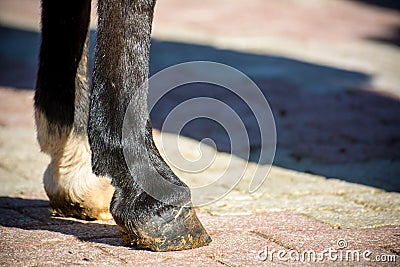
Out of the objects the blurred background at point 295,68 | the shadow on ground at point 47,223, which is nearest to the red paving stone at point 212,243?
the shadow on ground at point 47,223

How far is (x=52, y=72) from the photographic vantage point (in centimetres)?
249

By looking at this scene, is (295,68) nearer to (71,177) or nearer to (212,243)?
(71,177)

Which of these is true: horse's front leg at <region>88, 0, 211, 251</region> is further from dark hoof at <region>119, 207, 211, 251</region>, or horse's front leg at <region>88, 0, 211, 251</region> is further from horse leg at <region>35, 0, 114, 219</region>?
horse leg at <region>35, 0, 114, 219</region>

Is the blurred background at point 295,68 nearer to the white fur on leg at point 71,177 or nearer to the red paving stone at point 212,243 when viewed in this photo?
the white fur on leg at point 71,177

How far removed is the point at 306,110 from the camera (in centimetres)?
435

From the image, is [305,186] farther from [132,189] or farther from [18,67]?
[18,67]

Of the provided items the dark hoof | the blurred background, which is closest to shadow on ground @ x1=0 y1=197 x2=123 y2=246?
the dark hoof

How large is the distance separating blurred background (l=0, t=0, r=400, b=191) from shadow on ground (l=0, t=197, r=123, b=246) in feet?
2.42

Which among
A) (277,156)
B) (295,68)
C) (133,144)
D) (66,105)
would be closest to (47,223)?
(66,105)

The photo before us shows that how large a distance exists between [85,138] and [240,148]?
123 centimetres

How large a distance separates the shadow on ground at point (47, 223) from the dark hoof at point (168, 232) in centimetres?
12

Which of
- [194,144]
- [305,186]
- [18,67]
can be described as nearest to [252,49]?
[18,67]

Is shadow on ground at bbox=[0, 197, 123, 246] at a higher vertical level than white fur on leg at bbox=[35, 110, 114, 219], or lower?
lower

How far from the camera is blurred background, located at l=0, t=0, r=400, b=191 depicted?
363 centimetres
